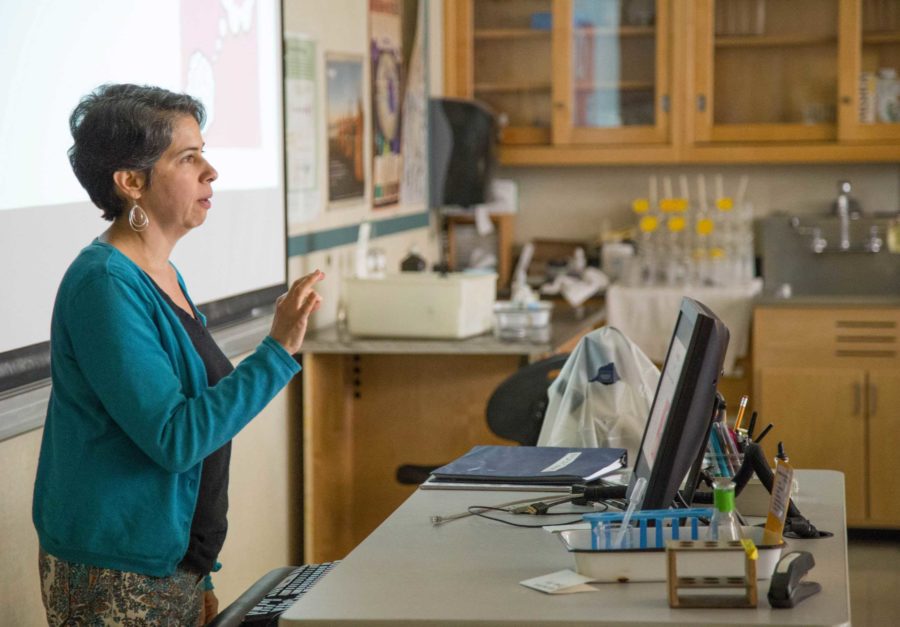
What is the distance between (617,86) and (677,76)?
25cm

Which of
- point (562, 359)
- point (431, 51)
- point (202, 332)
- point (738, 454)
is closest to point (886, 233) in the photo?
point (431, 51)

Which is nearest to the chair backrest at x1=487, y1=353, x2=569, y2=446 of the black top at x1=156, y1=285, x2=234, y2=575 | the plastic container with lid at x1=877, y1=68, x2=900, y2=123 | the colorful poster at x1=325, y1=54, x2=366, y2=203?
the black top at x1=156, y1=285, x2=234, y2=575

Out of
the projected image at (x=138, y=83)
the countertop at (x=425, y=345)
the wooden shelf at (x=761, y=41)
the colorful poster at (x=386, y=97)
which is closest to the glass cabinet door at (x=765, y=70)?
the wooden shelf at (x=761, y=41)

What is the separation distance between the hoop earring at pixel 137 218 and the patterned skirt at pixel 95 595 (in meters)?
0.52

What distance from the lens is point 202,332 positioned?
209 cm

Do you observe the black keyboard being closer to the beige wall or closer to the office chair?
the beige wall

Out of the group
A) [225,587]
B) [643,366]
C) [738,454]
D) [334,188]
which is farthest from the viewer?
[334,188]

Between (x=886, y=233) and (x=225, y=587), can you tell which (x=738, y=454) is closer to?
(x=225, y=587)

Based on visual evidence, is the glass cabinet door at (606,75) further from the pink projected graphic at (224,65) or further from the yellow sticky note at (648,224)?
the pink projected graphic at (224,65)

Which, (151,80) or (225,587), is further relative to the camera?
(225,587)

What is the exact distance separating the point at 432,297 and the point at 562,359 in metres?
0.79

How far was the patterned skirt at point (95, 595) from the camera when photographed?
1.92 metres

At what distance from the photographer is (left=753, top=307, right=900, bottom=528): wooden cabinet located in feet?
15.4

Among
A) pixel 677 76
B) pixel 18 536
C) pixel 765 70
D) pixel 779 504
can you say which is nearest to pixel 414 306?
pixel 18 536
